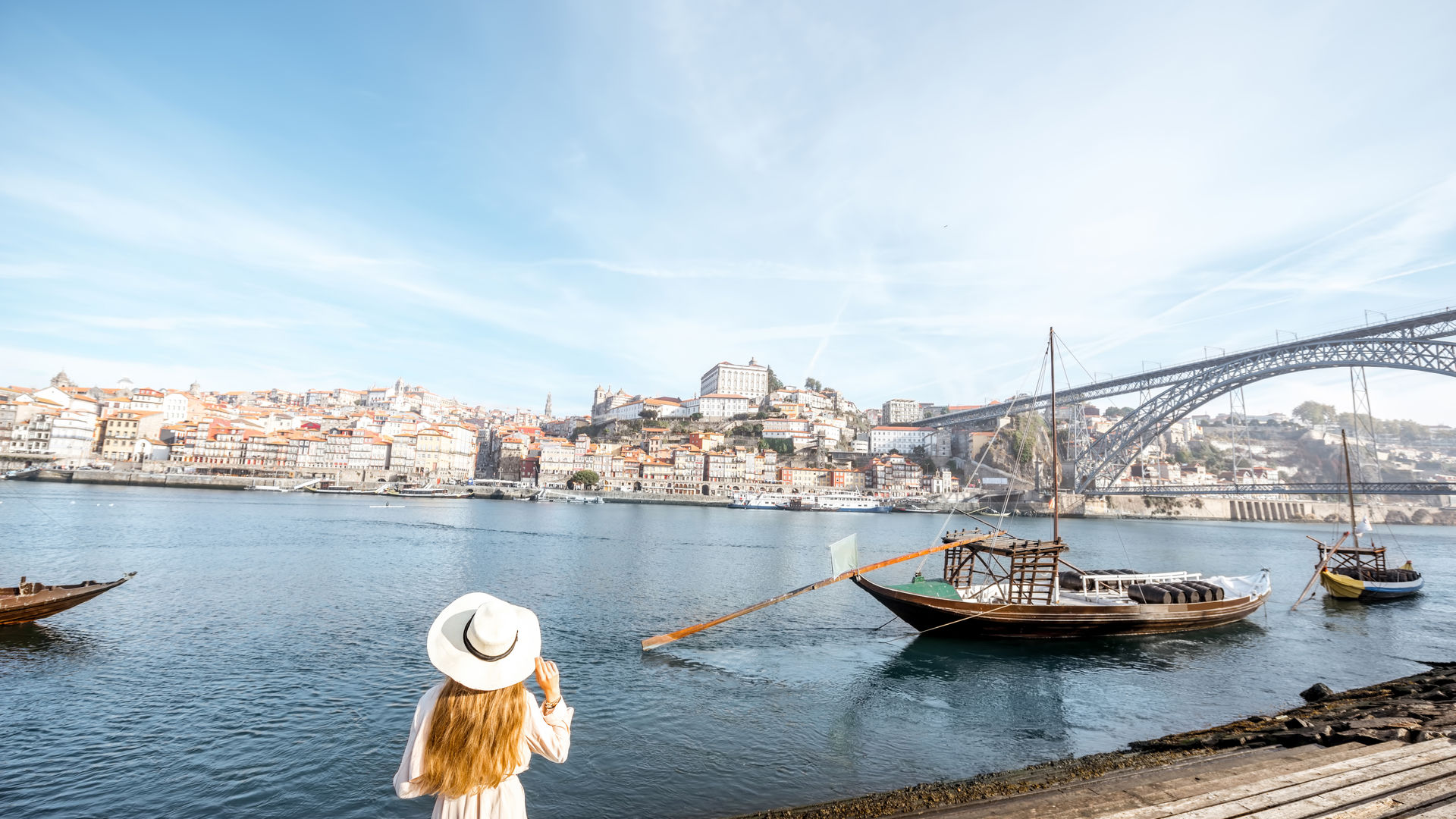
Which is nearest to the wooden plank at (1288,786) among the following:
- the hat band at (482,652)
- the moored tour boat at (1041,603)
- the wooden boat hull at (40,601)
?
the hat band at (482,652)

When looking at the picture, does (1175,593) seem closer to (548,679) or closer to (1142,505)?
(548,679)

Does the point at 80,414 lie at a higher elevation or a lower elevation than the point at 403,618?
higher

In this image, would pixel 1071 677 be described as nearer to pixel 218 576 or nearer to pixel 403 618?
pixel 403 618

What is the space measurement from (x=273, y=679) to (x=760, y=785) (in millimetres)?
8301

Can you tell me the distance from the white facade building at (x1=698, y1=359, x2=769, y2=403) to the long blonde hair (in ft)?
390

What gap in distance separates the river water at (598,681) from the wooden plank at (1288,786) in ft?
11.4

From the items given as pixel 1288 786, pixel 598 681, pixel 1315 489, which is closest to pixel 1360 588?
pixel 1288 786

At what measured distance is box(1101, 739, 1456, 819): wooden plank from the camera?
186 inches

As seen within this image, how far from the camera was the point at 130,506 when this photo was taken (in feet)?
147

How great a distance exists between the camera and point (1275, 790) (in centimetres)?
498

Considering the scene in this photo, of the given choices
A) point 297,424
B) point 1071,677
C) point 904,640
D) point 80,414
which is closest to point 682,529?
point 904,640

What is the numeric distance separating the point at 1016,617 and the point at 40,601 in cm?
1919

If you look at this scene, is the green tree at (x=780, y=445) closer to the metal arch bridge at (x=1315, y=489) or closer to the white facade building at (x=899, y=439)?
the white facade building at (x=899, y=439)

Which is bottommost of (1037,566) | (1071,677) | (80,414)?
(1071,677)
